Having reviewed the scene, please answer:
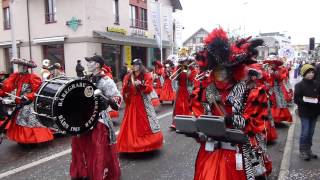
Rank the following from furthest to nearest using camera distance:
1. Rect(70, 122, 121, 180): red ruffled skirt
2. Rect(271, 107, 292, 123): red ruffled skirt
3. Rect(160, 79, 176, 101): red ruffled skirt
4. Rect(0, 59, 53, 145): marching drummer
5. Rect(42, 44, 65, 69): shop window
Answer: Rect(42, 44, 65, 69): shop window, Rect(160, 79, 176, 101): red ruffled skirt, Rect(271, 107, 292, 123): red ruffled skirt, Rect(0, 59, 53, 145): marching drummer, Rect(70, 122, 121, 180): red ruffled skirt

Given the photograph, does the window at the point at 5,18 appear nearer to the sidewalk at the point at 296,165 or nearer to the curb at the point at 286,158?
the curb at the point at 286,158

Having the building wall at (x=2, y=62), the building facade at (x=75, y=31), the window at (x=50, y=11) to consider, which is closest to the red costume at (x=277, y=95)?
the building facade at (x=75, y=31)

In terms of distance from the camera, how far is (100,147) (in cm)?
468

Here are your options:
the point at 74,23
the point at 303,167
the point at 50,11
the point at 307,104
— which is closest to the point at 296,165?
the point at 303,167

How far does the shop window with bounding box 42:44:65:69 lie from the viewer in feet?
77.1

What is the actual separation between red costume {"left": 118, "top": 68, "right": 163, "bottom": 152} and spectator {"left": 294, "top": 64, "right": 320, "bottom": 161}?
93.4 inches

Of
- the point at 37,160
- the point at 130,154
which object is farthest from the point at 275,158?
the point at 37,160

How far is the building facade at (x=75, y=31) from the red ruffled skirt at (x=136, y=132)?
16.1 meters

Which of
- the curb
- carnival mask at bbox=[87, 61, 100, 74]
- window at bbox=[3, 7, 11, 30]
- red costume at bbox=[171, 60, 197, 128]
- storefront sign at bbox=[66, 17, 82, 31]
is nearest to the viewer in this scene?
carnival mask at bbox=[87, 61, 100, 74]

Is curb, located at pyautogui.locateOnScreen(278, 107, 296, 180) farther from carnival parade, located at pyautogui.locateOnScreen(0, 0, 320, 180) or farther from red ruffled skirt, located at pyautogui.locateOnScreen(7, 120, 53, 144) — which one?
red ruffled skirt, located at pyautogui.locateOnScreen(7, 120, 53, 144)

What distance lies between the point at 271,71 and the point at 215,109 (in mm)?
6327

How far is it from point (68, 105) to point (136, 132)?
7.42 ft

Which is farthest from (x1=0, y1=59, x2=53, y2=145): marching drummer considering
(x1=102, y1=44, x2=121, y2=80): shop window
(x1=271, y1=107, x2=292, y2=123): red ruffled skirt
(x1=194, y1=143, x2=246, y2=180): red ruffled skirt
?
(x1=102, y1=44, x2=121, y2=80): shop window

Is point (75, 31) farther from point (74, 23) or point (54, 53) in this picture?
point (54, 53)
